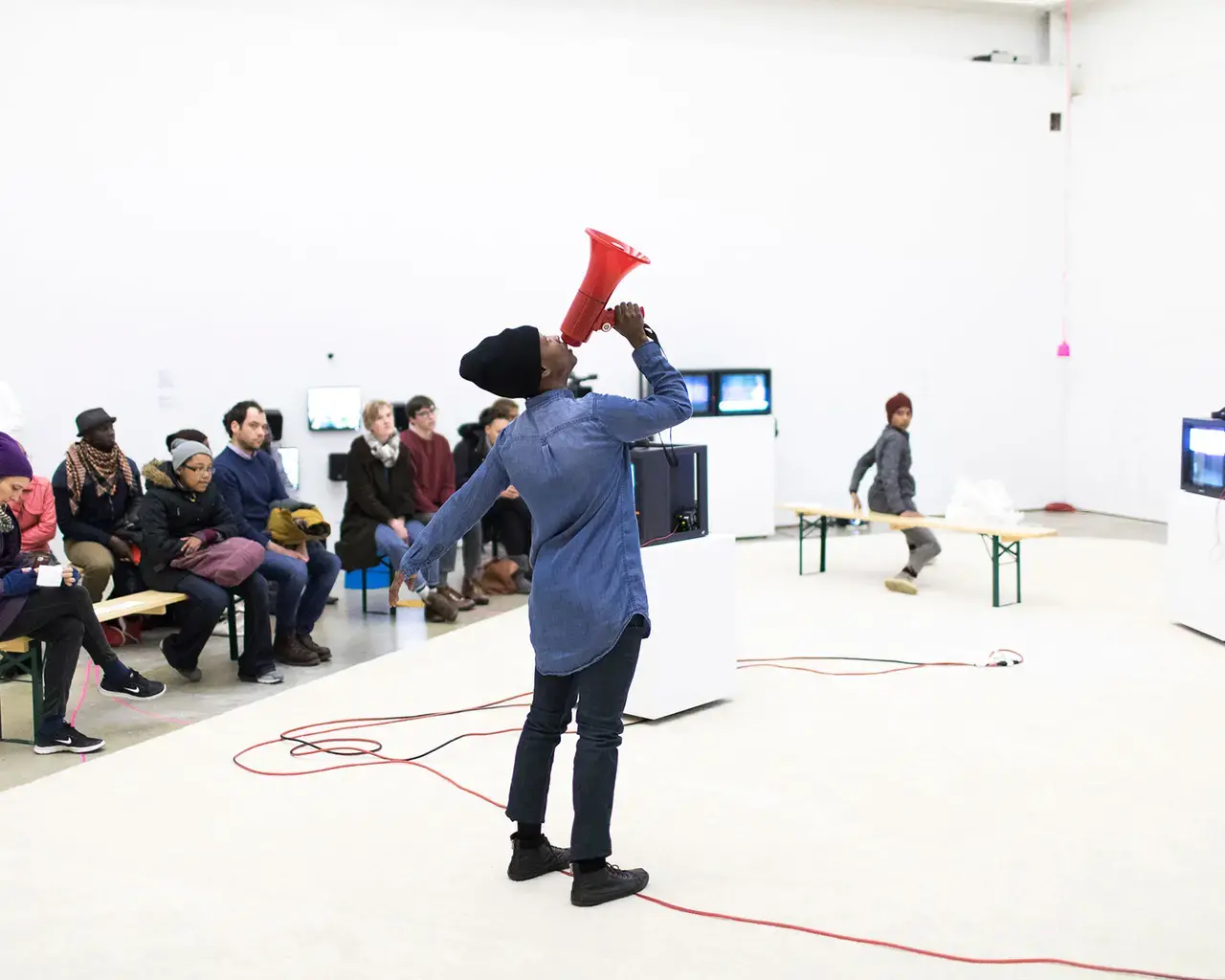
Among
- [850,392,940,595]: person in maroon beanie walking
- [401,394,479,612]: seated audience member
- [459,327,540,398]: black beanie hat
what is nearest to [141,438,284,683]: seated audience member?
[401,394,479,612]: seated audience member

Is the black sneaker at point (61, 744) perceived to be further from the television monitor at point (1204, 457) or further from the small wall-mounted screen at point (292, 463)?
the television monitor at point (1204, 457)

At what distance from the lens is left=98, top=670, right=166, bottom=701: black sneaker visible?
5426 millimetres

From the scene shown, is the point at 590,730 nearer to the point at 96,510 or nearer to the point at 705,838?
the point at 705,838

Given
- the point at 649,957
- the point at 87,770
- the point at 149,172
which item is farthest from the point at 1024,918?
the point at 149,172

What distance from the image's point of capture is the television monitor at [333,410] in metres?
9.27

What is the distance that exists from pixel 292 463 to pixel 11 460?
4509 mm

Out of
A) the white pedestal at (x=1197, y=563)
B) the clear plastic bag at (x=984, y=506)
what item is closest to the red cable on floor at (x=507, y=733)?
the white pedestal at (x=1197, y=563)

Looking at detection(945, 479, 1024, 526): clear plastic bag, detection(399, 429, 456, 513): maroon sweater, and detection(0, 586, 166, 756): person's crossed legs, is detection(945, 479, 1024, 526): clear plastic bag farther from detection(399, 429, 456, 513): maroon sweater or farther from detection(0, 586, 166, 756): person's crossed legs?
detection(0, 586, 166, 756): person's crossed legs

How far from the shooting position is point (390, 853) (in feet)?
12.3

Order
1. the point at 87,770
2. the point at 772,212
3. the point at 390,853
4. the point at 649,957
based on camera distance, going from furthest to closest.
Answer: the point at 772,212
the point at 87,770
the point at 390,853
the point at 649,957

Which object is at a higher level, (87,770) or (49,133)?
(49,133)

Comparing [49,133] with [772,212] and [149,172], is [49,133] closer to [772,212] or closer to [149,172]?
[149,172]

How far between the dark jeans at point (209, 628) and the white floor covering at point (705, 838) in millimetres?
401

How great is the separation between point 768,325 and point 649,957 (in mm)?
8346
